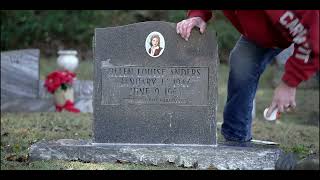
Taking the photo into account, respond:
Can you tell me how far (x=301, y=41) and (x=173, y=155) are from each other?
1.47 metres

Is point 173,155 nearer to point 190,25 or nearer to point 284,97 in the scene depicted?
point 190,25

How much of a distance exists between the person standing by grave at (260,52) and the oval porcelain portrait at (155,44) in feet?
0.55

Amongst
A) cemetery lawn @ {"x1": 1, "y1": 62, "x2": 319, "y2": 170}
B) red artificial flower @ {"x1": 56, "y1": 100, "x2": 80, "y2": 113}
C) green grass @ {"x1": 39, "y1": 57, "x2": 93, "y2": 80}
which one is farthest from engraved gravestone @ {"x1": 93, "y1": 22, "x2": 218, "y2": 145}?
green grass @ {"x1": 39, "y1": 57, "x2": 93, "y2": 80}

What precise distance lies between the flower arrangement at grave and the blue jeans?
450cm

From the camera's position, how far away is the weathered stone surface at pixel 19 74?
9633 millimetres

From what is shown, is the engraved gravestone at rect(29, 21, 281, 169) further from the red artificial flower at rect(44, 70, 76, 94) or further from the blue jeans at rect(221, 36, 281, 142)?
the red artificial flower at rect(44, 70, 76, 94)

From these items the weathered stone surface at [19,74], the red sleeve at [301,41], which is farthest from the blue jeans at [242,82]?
the weathered stone surface at [19,74]

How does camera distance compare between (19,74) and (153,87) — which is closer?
(153,87)

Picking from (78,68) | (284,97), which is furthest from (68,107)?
(284,97)

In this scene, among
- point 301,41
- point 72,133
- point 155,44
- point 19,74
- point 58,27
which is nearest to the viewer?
point 301,41

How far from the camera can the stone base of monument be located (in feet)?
14.8

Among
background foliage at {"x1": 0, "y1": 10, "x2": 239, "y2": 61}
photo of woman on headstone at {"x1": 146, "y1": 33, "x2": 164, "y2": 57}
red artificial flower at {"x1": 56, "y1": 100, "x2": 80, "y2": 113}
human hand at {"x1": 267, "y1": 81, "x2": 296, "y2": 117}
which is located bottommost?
red artificial flower at {"x1": 56, "y1": 100, "x2": 80, "y2": 113}

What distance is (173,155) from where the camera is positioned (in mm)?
4586
